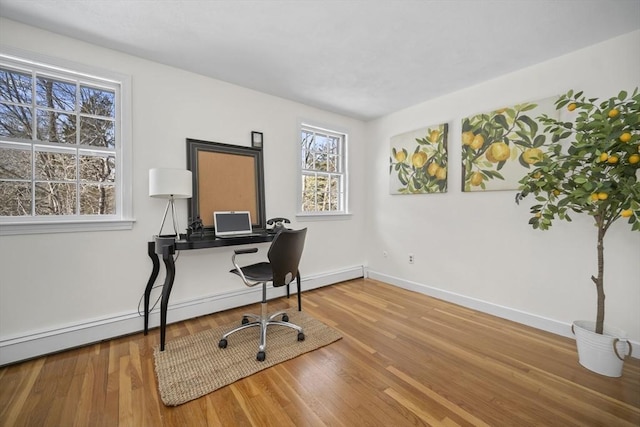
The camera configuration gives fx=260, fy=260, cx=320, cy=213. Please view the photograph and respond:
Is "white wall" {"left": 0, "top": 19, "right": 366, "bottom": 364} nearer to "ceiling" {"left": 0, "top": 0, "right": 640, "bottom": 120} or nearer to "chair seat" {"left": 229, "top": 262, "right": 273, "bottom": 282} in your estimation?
"ceiling" {"left": 0, "top": 0, "right": 640, "bottom": 120}

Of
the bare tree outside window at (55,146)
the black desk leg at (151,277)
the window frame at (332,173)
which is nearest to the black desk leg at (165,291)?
the black desk leg at (151,277)

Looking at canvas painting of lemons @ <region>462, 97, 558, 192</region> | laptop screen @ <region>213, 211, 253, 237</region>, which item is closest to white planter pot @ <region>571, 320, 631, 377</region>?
canvas painting of lemons @ <region>462, 97, 558, 192</region>

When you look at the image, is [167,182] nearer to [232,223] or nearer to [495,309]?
[232,223]

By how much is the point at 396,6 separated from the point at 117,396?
3.11 m

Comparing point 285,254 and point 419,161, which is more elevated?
point 419,161

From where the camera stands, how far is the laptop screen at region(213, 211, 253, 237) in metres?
2.65

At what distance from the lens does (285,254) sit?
2.07m

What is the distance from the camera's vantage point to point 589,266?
2260mm

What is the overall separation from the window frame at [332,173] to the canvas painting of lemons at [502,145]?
166 cm

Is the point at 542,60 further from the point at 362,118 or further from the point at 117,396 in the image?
the point at 117,396

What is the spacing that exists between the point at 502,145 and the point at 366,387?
2.64 metres

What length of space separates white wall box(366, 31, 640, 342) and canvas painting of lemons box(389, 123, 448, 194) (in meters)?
0.10

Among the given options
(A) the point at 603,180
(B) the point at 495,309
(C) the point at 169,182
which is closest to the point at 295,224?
(C) the point at 169,182

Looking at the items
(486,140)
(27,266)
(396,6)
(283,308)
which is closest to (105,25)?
(27,266)
